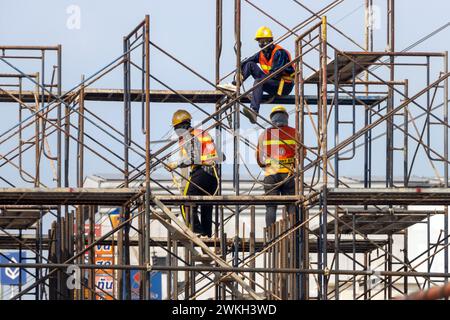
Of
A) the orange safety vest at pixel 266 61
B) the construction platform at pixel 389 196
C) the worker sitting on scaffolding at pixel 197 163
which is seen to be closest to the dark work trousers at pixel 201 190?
the worker sitting on scaffolding at pixel 197 163

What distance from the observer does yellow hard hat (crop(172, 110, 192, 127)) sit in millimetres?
31969

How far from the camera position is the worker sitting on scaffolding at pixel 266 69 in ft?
107

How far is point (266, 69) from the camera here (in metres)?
33.5

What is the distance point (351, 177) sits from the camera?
62906 mm

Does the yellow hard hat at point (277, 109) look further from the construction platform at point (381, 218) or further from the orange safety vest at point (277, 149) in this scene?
the construction platform at point (381, 218)

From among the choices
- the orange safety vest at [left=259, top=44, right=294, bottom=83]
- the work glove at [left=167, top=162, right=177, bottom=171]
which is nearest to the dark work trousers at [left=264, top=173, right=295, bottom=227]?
the work glove at [left=167, top=162, right=177, bottom=171]

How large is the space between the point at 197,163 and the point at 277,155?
145 cm

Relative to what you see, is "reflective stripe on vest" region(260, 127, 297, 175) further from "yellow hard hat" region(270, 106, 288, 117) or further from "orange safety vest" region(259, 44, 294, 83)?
"orange safety vest" region(259, 44, 294, 83)

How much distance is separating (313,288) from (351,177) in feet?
17.4

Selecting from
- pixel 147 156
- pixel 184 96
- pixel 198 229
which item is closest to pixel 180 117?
pixel 184 96

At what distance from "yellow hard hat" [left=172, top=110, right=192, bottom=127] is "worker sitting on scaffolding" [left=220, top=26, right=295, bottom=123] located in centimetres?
103

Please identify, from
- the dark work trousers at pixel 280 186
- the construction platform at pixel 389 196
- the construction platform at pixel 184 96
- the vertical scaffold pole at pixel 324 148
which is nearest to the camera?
the vertical scaffold pole at pixel 324 148

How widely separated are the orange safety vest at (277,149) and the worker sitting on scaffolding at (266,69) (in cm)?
42
